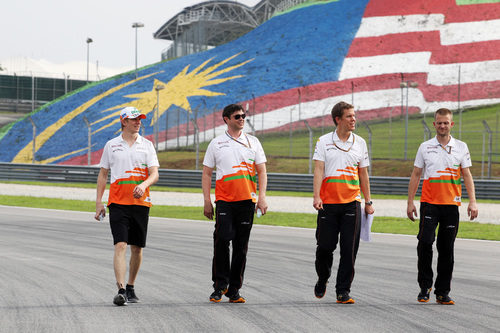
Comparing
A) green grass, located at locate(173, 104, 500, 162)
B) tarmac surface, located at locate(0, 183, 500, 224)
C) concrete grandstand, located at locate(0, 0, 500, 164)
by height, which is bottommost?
tarmac surface, located at locate(0, 183, 500, 224)

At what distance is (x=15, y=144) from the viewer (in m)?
52.3

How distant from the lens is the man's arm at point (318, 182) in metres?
7.14

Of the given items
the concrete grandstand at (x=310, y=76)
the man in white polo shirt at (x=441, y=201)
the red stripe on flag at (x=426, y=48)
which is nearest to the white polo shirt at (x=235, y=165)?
the man in white polo shirt at (x=441, y=201)

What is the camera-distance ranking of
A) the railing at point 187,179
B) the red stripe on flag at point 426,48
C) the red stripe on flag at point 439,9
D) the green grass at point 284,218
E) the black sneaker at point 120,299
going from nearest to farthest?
the black sneaker at point 120,299 < the green grass at point 284,218 < the railing at point 187,179 < the red stripe on flag at point 426,48 < the red stripe on flag at point 439,9

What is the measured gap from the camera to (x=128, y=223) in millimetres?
7098

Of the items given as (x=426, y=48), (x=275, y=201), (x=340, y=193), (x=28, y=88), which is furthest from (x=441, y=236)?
(x=28, y=88)

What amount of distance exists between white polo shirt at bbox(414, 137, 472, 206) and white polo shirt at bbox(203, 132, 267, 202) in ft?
5.13

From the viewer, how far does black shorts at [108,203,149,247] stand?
701cm

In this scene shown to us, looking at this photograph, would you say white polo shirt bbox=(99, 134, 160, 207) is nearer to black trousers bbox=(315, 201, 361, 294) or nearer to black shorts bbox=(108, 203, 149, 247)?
black shorts bbox=(108, 203, 149, 247)

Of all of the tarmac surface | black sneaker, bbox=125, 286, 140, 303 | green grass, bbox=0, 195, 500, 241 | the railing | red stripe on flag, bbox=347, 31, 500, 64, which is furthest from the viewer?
red stripe on flag, bbox=347, 31, 500, 64

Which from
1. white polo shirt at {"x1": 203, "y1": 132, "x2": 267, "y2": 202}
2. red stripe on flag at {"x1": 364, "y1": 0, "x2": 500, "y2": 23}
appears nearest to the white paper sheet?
white polo shirt at {"x1": 203, "y1": 132, "x2": 267, "y2": 202}

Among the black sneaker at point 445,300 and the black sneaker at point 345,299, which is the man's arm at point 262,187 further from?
the black sneaker at point 445,300

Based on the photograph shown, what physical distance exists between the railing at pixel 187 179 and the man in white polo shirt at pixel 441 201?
18670mm

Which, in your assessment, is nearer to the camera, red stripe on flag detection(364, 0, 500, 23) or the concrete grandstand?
the concrete grandstand
